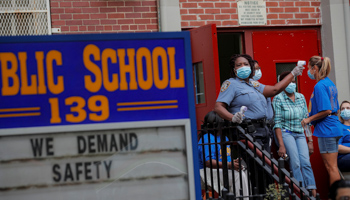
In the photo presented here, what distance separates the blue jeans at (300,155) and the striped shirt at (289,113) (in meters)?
0.09

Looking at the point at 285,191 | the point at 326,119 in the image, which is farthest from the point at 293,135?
the point at 285,191

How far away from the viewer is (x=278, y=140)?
7781 mm

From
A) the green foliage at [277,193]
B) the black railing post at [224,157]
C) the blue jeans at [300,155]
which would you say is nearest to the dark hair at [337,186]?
the green foliage at [277,193]

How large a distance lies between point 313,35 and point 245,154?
4367mm

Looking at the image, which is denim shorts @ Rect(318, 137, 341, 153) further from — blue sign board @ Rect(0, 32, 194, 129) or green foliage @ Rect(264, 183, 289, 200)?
blue sign board @ Rect(0, 32, 194, 129)

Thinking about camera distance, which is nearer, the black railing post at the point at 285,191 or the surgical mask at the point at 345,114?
the black railing post at the point at 285,191

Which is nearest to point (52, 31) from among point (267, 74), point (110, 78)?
point (267, 74)

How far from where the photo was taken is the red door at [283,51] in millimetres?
9344

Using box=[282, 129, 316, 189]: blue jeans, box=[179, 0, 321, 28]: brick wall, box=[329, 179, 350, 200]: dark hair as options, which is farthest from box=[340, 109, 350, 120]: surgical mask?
box=[329, 179, 350, 200]: dark hair

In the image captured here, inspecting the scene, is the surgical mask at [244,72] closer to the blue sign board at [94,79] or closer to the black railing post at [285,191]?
the black railing post at [285,191]

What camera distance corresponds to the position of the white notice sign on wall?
9.18 meters

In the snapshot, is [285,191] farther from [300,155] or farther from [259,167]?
[300,155]

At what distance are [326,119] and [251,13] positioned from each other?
2.33m

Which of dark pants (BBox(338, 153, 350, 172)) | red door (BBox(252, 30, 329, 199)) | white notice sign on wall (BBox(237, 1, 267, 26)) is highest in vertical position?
white notice sign on wall (BBox(237, 1, 267, 26))
